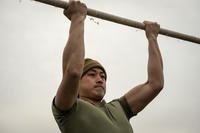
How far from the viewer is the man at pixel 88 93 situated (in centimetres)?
317

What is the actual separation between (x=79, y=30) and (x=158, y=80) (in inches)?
52.3

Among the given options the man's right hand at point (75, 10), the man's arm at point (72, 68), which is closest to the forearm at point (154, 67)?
the man's right hand at point (75, 10)

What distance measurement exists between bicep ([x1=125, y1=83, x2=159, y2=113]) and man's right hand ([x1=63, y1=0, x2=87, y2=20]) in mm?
1130

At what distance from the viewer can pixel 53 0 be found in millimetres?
3654

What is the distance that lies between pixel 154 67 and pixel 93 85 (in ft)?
2.75

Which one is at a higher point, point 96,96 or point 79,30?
point 79,30

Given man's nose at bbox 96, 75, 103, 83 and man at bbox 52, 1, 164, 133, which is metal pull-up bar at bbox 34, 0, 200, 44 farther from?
man's nose at bbox 96, 75, 103, 83

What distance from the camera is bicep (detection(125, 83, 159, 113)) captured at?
4.04m

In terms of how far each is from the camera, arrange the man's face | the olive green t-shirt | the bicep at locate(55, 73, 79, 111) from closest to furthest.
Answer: the bicep at locate(55, 73, 79, 111)
the olive green t-shirt
the man's face

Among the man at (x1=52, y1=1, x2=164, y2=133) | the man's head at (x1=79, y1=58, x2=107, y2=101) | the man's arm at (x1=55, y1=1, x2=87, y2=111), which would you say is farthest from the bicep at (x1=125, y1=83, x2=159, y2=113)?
the man's arm at (x1=55, y1=1, x2=87, y2=111)

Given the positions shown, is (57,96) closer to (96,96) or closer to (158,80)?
(96,96)

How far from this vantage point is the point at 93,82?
12.9ft

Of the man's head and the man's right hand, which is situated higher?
the man's right hand

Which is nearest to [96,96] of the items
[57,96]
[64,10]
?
[57,96]
